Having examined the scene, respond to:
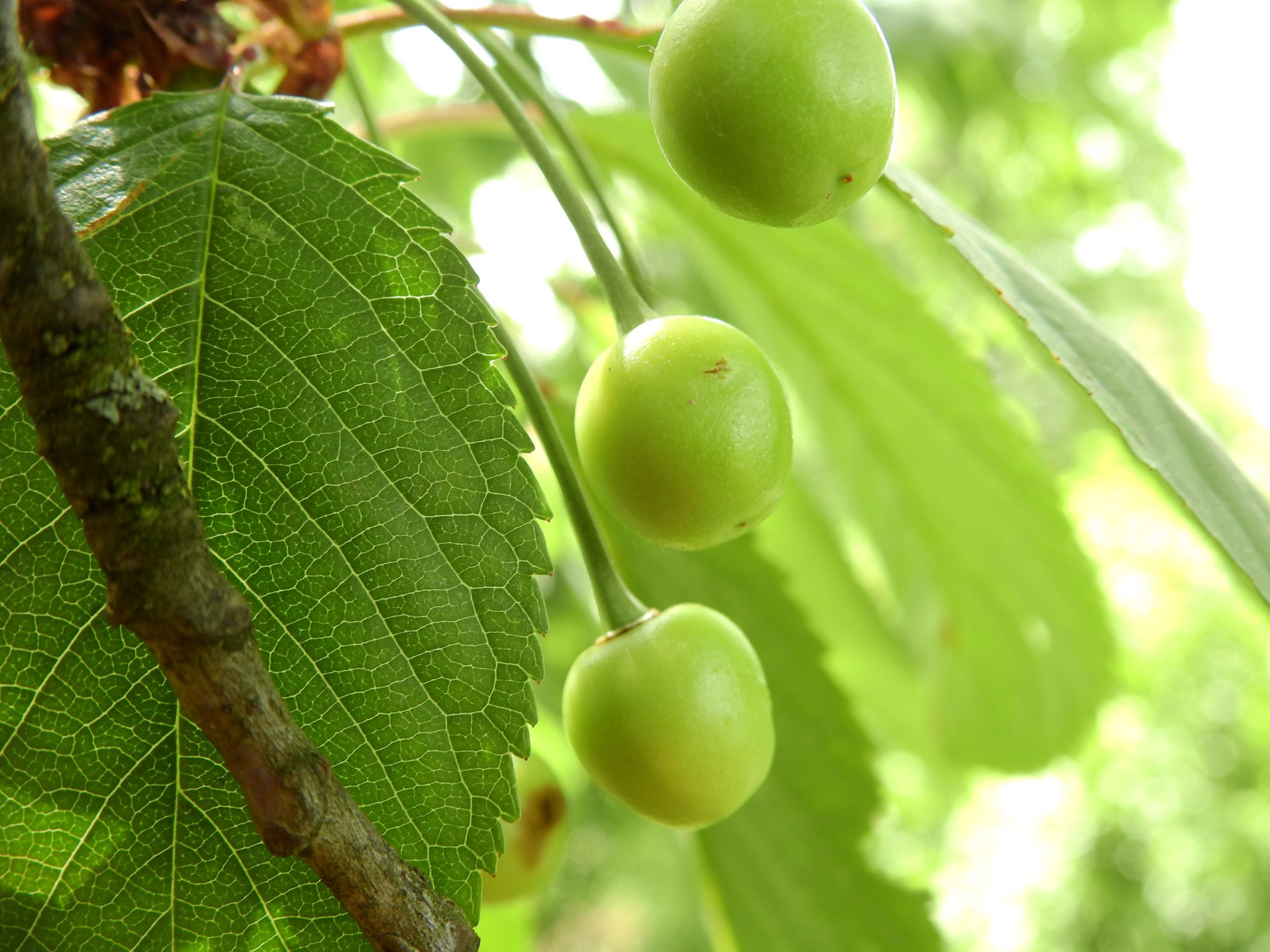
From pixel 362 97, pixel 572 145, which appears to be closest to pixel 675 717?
pixel 572 145

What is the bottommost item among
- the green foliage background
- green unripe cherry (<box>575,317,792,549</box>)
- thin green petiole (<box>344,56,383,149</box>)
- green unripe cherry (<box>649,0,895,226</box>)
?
the green foliage background

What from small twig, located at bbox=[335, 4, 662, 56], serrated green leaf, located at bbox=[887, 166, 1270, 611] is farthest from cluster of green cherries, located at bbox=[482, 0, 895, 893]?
small twig, located at bbox=[335, 4, 662, 56]

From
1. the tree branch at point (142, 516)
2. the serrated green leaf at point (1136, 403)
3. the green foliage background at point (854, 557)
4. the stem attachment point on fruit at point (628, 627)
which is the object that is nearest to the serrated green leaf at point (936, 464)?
the green foliage background at point (854, 557)

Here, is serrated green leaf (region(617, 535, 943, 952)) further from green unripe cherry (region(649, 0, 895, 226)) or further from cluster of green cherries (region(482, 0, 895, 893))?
green unripe cherry (region(649, 0, 895, 226))

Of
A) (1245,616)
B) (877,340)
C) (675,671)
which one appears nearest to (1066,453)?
(1245,616)

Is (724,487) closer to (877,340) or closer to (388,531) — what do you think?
(388,531)

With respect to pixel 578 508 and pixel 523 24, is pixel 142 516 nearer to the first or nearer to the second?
pixel 578 508

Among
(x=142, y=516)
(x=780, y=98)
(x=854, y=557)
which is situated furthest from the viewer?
(x=854, y=557)

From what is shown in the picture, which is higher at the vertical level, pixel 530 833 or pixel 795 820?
pixel 530 833
